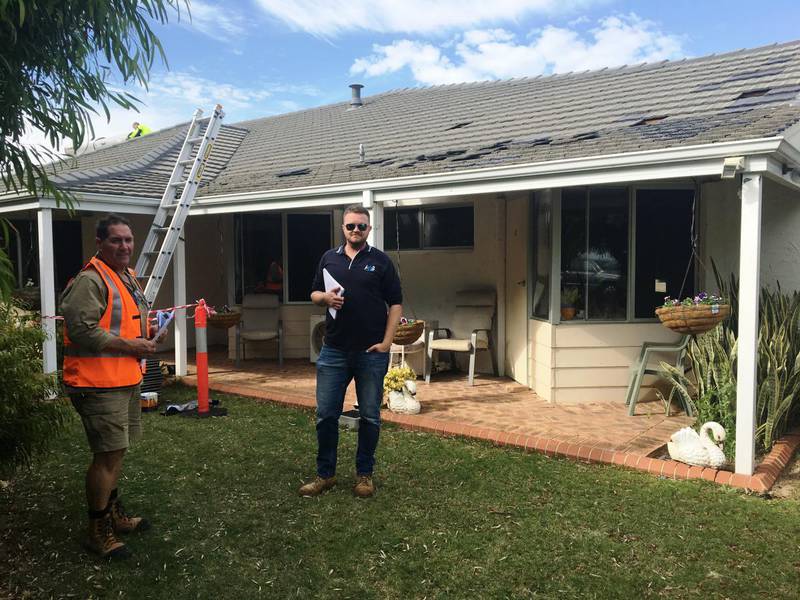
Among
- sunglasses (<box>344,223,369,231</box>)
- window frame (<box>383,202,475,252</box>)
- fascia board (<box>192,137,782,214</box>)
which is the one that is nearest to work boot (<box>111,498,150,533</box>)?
sunglasses (<box>344,223,369,231</box>)

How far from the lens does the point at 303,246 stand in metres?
9.91

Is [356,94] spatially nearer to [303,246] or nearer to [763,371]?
[303,246]

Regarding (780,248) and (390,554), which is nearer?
(390,554)

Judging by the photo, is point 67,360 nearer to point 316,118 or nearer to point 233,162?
point 233,162

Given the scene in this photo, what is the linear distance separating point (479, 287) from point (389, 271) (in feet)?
15.1

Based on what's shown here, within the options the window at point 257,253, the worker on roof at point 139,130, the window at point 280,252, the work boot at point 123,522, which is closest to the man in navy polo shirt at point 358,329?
the work boot at point 123,522

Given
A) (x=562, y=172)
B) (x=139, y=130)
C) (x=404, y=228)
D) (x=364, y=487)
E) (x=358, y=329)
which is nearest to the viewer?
(x=358, y=329)

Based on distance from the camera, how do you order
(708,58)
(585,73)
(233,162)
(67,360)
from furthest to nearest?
1. (233,162)
2. (585,73)
3. (708,58)
4. (67,360)

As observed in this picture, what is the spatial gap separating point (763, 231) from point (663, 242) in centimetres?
98

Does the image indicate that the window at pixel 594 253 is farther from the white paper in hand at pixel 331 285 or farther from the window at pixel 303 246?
the window at pixel 303 246

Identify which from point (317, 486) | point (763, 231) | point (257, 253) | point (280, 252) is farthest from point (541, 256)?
point (257, 253)

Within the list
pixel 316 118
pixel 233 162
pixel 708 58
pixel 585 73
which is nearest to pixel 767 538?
pixel 708 58

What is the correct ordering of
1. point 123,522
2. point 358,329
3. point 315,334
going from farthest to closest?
point 315,334, point 358,329, point 123,522

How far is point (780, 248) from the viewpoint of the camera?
625cm
